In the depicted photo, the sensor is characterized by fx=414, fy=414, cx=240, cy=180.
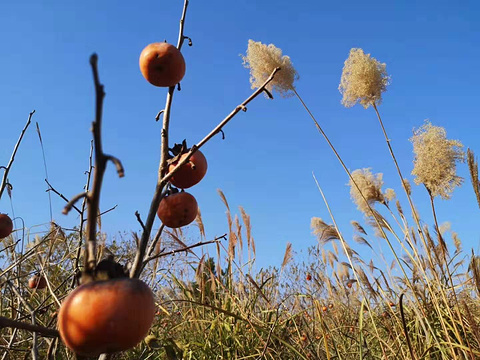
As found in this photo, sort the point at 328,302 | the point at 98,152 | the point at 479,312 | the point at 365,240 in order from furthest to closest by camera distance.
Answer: the point at 328,302 < the point at 365,240 < the point at 479,312 < the point at 98,152

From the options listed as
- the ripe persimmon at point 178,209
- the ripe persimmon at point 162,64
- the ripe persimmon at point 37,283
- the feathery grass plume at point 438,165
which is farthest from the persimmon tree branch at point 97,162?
the feathery grass plume at point 438,165

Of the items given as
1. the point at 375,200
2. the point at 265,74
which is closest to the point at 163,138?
the point at 265,74

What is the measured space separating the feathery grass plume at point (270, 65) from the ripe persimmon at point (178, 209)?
213 centimetres

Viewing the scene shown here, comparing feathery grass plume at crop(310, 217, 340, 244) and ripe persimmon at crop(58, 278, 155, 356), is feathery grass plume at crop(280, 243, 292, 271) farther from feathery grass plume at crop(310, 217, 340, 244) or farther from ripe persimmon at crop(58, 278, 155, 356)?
ripe persimmon at crop(58, 278, 155, 356)

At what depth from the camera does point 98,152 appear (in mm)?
524

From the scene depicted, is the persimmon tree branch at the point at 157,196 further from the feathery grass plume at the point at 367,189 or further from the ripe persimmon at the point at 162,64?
the feathery grass plume at the point at 367,189

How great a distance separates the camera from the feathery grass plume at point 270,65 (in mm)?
2971

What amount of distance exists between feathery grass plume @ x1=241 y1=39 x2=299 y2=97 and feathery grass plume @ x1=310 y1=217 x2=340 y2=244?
114cm

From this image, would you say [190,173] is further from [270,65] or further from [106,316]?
[270,65]

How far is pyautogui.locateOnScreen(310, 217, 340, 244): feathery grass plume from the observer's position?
336cm

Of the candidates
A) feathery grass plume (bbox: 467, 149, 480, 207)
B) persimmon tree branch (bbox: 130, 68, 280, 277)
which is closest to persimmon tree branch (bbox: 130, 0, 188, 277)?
persimmon tree branch (bbox: 130, 68, 280, 277)

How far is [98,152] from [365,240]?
3.26 m

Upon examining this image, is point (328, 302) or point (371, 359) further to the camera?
point (328, 302)

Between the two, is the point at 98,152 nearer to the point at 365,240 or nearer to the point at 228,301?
the point at 228,301
